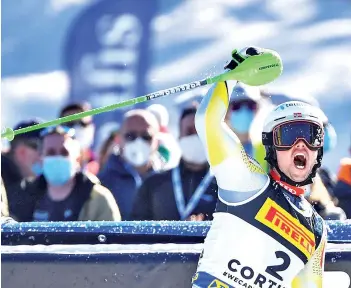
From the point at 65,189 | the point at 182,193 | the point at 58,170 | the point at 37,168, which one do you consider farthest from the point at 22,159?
the point at 182,193

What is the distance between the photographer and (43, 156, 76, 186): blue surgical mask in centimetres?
487

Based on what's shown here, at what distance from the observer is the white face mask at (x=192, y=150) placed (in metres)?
4.93

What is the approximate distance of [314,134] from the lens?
366 cm

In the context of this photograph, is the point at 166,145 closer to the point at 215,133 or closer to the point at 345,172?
the point at 345,172

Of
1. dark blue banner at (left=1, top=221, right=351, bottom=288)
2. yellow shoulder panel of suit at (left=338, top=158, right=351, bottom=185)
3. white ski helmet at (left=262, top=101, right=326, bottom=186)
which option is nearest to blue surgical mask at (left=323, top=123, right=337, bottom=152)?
yellow shoulder panel of suit at (left=338, top=158, right=351, bottom=185)

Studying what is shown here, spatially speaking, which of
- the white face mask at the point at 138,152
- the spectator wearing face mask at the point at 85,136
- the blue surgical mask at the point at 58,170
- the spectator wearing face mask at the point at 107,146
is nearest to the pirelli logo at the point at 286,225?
the blue surgical mask at the point at 58,170

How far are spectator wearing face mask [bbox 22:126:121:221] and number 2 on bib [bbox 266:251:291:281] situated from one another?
1.10 metres

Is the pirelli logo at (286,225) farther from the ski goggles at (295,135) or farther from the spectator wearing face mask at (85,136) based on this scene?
the spectator wearing face mask at (85,136)

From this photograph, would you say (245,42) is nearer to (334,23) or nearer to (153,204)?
(334,23)

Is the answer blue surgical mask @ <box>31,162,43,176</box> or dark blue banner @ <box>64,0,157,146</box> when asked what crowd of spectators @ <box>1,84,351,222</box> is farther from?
dark blue banner @ <box>64,0,157,146</box>

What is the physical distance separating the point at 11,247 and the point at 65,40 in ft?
10.4

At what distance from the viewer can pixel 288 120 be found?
3.67 m

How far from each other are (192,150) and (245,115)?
0.32 meters

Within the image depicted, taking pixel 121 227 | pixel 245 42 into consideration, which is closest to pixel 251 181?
pixel 121 227
